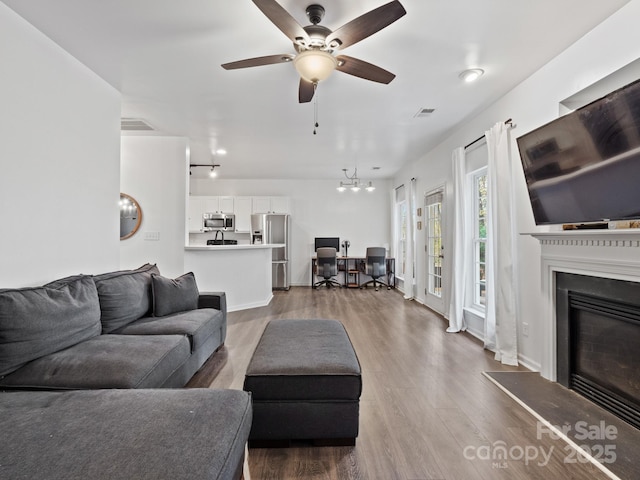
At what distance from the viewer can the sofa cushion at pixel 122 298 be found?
8.22 ft

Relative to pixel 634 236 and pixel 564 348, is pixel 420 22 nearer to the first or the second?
pixel 634 236

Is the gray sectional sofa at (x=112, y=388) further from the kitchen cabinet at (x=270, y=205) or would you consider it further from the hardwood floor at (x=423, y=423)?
the kitchen cabinet at (x=270, y=205)

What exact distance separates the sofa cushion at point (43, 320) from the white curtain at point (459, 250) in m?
3.86

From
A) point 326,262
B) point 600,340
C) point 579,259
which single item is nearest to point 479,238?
point 579,259

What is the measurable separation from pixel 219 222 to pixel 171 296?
175 inches

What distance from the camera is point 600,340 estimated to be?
7.54 feet

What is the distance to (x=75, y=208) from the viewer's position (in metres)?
2.86

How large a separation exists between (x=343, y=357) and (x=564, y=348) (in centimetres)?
190

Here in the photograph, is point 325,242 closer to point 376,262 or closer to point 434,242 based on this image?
point 376,262

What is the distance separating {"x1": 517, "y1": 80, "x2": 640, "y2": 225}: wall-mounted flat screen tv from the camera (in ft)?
5.98

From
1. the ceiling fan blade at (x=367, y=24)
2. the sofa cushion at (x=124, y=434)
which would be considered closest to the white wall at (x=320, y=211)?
Answer: the ceiling fan blade at (x=367, y=24)

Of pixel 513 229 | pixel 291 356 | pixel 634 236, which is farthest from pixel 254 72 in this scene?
pixel 634 236

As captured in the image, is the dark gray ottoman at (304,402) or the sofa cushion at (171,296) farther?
the sofa cushion at (171,296)

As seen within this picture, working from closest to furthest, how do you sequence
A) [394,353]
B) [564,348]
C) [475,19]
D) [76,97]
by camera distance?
[475,19], [564,348], [76,97], [394,353]
